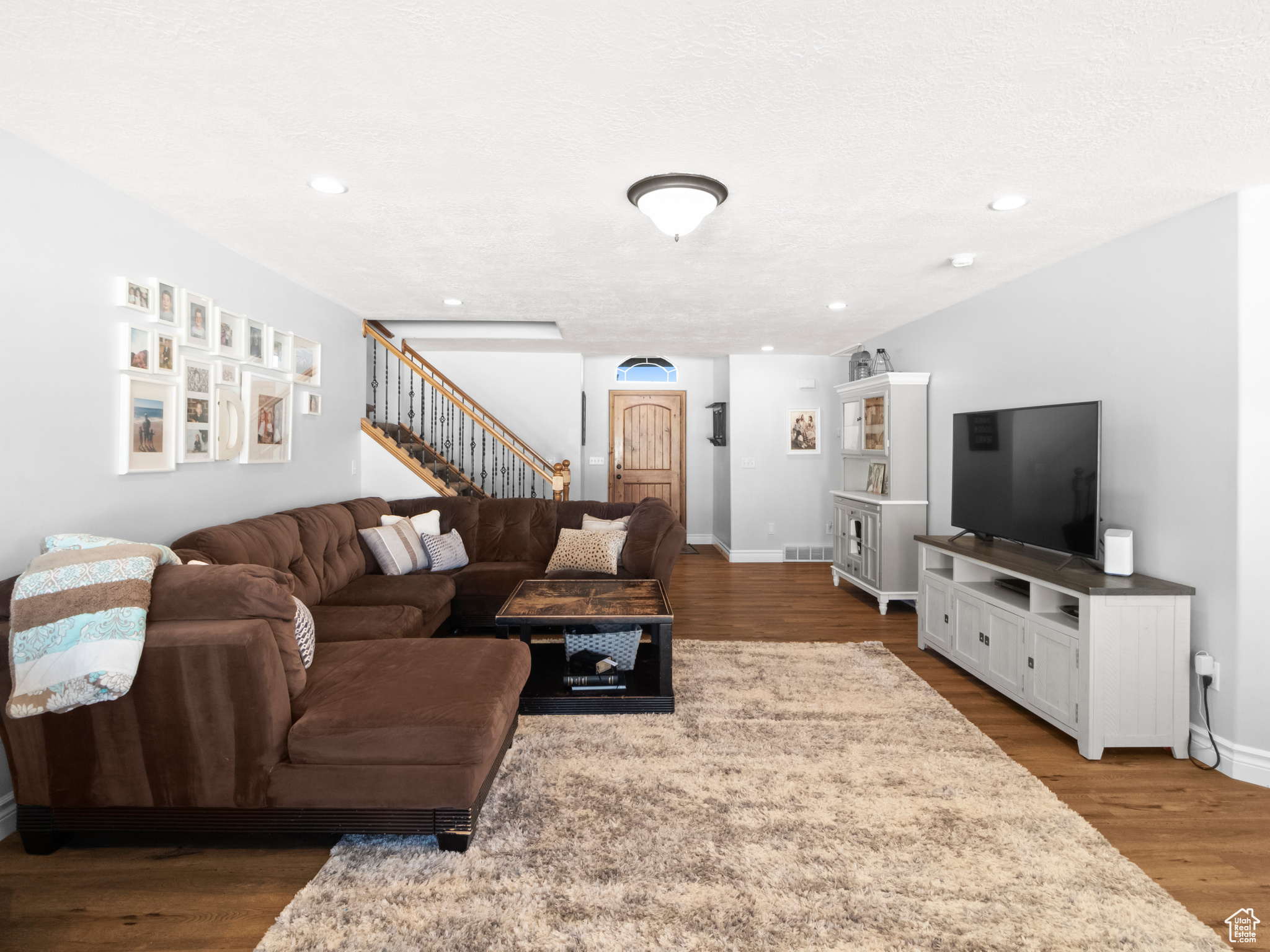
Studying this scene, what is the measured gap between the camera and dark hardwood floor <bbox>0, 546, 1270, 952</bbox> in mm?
1772

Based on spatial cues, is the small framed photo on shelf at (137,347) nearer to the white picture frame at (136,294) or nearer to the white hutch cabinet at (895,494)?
the white picture frame at (136,294)

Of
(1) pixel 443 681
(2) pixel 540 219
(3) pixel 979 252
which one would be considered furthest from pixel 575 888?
(3) pixel 979 252

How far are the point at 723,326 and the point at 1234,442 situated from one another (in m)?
3.71

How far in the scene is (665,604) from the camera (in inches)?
131

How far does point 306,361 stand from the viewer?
14.5 feet

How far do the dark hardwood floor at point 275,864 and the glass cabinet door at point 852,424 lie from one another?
3335 mm

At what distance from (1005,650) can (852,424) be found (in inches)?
125

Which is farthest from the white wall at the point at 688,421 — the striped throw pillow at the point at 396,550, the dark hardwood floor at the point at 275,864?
the dark hardwood floor at the point at 275,864

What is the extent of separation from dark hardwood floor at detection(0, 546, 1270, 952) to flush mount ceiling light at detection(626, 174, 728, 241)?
2.56 meters

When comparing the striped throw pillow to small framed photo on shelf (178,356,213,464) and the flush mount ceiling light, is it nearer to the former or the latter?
small framed photo on shelf (178,356,213,464)

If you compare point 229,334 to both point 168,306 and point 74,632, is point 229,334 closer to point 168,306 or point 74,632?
point 168,306

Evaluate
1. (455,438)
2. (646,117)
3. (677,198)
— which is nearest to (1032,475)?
(677,198)

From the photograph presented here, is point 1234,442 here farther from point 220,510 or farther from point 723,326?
point 220,510

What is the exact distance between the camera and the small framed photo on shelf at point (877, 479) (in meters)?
5.54
